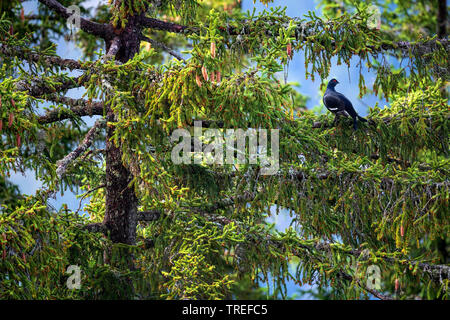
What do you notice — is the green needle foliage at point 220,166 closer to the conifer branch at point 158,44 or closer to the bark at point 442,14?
the conifer branch at point 158,44

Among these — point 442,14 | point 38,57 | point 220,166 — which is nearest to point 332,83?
point 220,166

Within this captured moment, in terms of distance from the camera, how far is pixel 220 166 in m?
7.98

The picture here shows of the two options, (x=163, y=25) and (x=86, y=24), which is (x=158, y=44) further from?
(x=86, y=24)

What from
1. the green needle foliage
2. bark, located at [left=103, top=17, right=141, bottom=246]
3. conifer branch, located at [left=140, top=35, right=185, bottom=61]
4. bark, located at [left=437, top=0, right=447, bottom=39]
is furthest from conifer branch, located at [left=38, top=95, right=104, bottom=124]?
bark, located at [left=437, top=0, right=447, bottom=39]

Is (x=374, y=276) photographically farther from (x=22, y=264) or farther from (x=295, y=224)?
(x=22, y=264)

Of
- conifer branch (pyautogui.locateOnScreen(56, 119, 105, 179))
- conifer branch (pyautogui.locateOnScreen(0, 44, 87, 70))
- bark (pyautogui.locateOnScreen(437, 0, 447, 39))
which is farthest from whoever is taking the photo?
bark (pyautogui.locateOnScreen(437, 0, 447, 39))

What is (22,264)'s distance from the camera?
17.0 feet

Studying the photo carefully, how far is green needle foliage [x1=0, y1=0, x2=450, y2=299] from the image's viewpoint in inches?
232

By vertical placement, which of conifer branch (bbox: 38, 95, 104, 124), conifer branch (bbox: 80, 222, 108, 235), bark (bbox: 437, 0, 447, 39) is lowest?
conifer branch (bbox: 80, 222, 108, 235)

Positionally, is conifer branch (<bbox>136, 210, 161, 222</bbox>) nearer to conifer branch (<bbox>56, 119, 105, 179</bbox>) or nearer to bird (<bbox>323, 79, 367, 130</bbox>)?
conifer branch (<bbox>56, 119, 105, 179</bbox>)

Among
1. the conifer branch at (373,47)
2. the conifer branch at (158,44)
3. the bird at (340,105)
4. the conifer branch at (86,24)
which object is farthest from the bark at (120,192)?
the bird at (340,105)

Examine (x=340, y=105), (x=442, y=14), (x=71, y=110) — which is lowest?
(x=71, y=110)

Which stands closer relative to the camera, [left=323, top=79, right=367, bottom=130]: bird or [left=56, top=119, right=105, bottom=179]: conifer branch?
[left=56, top=119, right=105, bottom=179]: conifer branch

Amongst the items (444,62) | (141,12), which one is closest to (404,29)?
(444,62)
